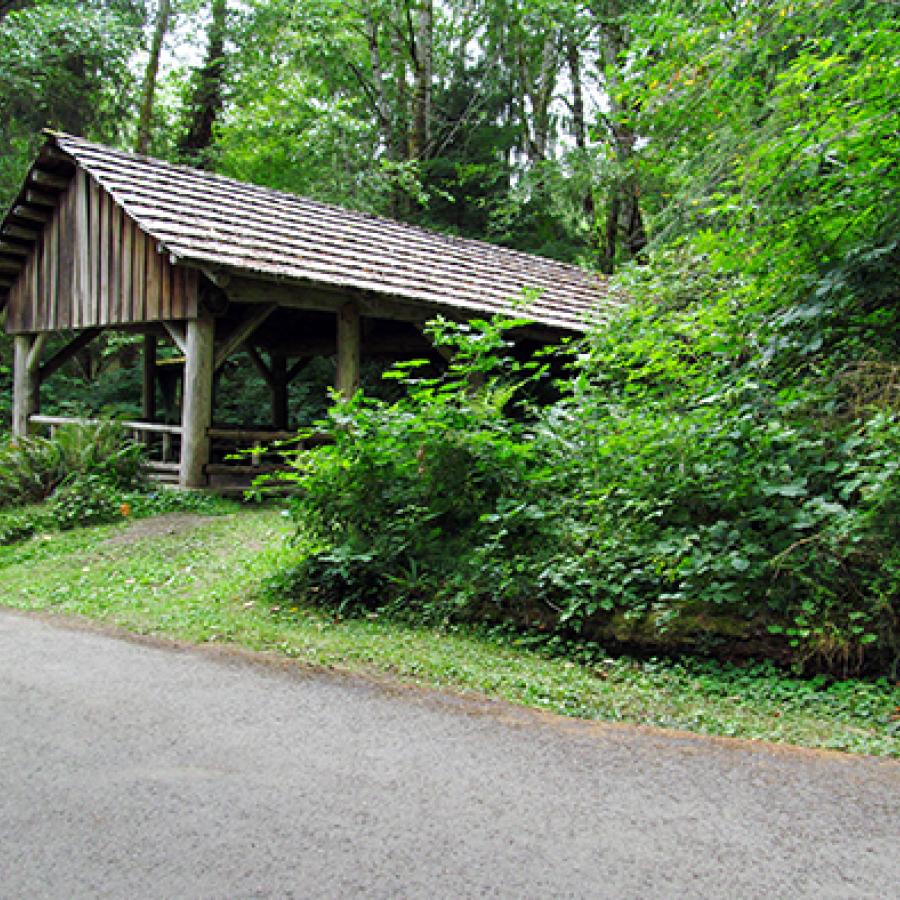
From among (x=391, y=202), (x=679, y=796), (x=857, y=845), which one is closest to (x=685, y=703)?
(x=679, y=796)

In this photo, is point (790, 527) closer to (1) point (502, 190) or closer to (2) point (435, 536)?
(2) point (435, 536)

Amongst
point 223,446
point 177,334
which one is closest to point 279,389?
point 223,446

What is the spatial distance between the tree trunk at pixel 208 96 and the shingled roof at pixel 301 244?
1152cm

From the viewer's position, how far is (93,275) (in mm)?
12516

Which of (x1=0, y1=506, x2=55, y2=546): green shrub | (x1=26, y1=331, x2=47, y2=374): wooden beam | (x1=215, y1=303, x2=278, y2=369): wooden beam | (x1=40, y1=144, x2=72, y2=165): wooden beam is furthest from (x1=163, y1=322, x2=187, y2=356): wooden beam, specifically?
(x1=26, y1=331, x2=47, y2=374): wooden beam

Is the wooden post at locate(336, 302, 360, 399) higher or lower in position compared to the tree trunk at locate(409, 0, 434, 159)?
lower

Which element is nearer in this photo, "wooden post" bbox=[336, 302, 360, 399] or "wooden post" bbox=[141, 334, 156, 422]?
"wooden post" bbox=[336, 302, 360, 399]

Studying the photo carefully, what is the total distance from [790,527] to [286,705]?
2835 mm

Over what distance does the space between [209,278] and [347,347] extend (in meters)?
2.35

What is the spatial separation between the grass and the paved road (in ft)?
0.92

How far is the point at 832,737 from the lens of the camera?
338cm

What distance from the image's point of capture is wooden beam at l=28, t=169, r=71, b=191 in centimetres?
1265

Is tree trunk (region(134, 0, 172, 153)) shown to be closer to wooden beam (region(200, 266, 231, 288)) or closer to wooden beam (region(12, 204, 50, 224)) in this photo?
wooden beam (region(12, 204, 50, 224))

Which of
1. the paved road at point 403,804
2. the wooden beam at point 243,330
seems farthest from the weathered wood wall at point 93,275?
the paved road at point 403,804
